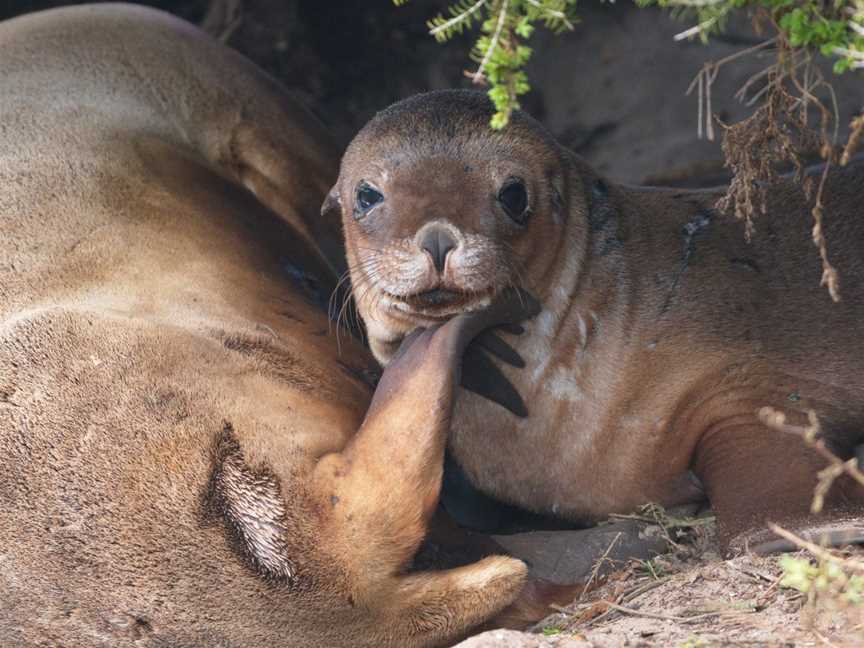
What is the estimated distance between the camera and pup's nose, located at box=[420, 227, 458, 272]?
12.0 ft

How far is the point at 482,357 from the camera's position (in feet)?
13.8

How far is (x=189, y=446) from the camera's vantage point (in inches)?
129

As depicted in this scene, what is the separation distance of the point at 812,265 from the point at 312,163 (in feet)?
8.26

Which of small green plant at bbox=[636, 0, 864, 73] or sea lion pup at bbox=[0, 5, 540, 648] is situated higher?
small green plant at bbox=[636, 0, 864, 73]

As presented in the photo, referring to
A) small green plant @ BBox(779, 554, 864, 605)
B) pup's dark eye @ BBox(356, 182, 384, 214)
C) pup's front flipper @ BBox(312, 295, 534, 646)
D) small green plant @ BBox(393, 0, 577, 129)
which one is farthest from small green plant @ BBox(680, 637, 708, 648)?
pup's dark eye @ BBox(356, 182, 384, 214)

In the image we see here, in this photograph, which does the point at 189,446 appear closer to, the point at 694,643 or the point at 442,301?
the point at 442,301

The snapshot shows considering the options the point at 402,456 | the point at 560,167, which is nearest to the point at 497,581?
the point at 402,456

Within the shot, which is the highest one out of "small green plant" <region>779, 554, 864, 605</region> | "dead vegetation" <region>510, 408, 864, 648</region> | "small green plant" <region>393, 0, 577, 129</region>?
"small green plant" <region>393, 0, 577, 129</region>

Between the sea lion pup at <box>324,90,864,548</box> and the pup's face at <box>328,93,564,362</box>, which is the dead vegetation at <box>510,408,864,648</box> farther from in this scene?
the pup's face at <box>328,93,564,362</box>

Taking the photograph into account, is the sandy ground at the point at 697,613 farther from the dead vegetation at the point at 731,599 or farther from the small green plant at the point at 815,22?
the small green plant at the point at 815,22

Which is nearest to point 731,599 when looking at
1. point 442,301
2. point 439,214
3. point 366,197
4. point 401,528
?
point 401,528

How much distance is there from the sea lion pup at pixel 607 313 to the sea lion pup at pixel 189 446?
36cm

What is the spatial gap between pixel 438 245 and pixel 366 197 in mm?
634

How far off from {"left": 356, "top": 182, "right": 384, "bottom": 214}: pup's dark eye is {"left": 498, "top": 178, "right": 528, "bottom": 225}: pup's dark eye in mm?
429
